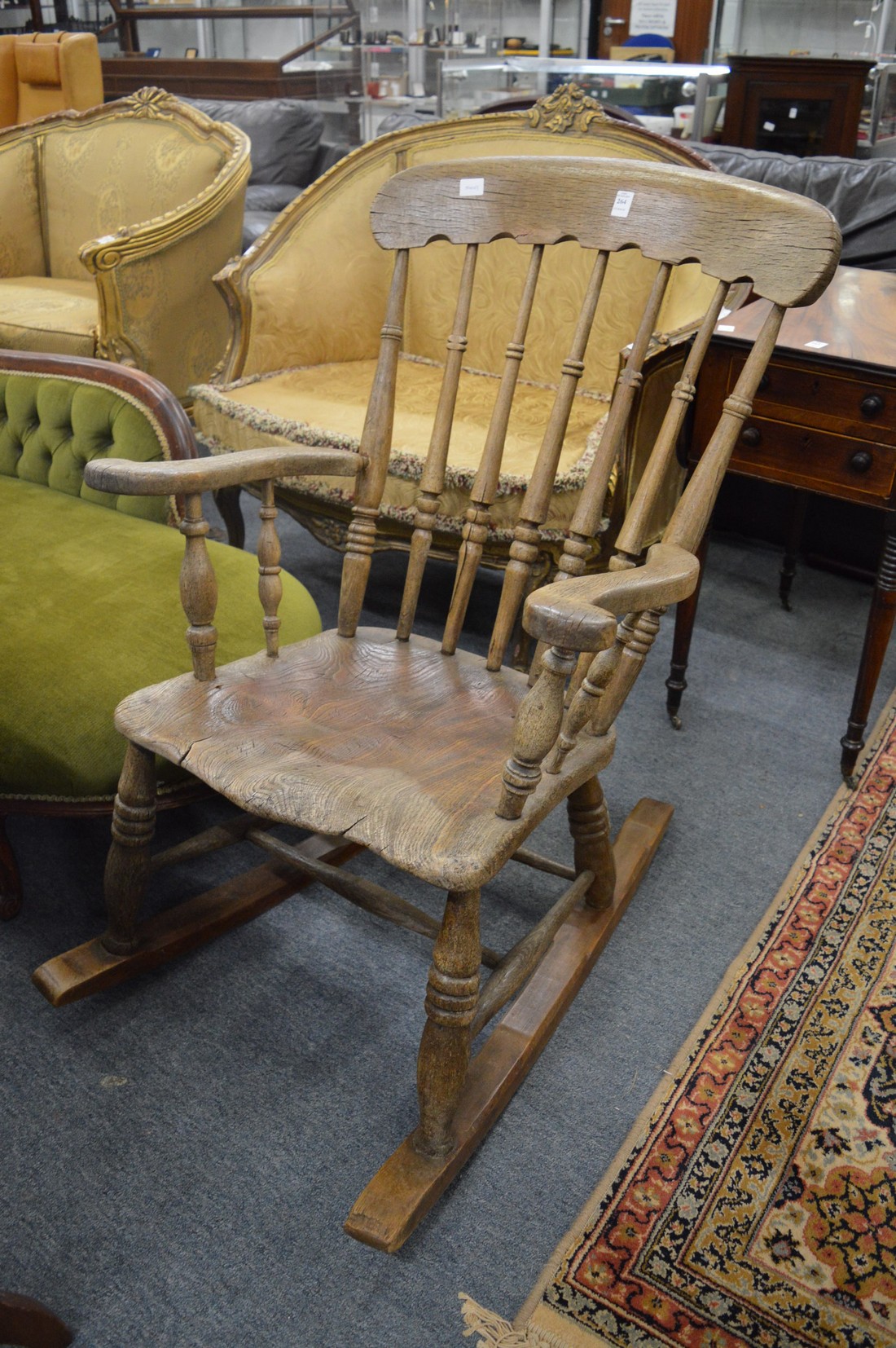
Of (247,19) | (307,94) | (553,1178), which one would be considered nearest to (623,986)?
(553,1178)

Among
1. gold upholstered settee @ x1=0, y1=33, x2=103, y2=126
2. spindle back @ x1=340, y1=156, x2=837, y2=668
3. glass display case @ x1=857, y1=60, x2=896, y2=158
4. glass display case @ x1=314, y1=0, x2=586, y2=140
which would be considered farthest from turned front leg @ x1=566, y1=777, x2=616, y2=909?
gold upholstered settee @ x1=0, y1=33, x2=103, y2=126

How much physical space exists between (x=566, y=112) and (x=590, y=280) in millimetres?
1175

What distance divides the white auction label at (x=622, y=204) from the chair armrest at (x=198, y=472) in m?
0.47

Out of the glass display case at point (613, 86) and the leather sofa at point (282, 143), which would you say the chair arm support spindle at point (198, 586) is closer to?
the glass display case at point (613, 86)

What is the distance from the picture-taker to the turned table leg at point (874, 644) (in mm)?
1815

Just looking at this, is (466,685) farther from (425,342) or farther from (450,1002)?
(425,342)

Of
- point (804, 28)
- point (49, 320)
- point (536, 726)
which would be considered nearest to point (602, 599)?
point (536, 726)

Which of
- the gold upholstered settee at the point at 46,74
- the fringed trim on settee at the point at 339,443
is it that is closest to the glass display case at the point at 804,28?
the gold upholstered settee at the point at 46,74

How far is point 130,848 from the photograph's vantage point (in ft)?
4.42

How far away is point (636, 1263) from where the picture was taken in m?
1.16

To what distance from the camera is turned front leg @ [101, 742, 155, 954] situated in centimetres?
130

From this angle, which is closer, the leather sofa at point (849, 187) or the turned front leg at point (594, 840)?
the turned front leg at point (594, 840)

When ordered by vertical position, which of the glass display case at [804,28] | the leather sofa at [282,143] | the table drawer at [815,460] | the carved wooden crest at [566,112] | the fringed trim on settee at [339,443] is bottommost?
the fringed trim on settee at [339,443]

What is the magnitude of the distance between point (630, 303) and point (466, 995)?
1.72m
